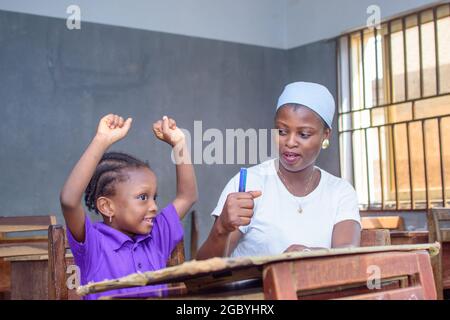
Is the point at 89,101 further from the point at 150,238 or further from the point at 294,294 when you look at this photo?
the point at 294,294

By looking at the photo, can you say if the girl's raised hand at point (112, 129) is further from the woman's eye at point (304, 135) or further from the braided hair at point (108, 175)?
the woman's eye at point (304, 135)

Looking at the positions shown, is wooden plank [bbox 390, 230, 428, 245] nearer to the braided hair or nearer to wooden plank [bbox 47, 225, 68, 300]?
the braided hair

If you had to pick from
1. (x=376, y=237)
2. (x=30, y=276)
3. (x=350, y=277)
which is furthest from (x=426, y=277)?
(x=30, y=276)

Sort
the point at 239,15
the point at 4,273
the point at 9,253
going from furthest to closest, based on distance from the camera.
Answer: the point at 239,15 < the point at 4,273 < the point at 9,253

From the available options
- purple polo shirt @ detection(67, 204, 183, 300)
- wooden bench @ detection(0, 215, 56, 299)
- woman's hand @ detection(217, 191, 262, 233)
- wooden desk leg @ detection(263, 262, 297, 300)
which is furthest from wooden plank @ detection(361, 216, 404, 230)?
wooden desk leg @ detection(263, 262, 297, 300)

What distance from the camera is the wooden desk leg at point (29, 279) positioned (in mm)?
2578

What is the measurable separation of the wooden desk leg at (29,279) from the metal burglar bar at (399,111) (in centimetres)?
325

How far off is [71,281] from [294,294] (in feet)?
3.37

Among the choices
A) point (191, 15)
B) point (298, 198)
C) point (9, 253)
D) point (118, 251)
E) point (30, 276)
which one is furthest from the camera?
point (191, 15)

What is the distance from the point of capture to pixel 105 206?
1745 mm

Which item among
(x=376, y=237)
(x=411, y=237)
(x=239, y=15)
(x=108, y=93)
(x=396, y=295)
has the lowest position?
(x=396, y=295)

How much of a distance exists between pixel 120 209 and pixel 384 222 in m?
3.88

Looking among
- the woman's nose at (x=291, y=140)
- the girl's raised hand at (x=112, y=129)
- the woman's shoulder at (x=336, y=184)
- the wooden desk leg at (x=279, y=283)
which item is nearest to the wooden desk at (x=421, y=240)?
the woman's shoulder at (x=336, y=184)

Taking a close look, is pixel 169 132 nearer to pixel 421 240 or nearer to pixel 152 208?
pixel 152 208
